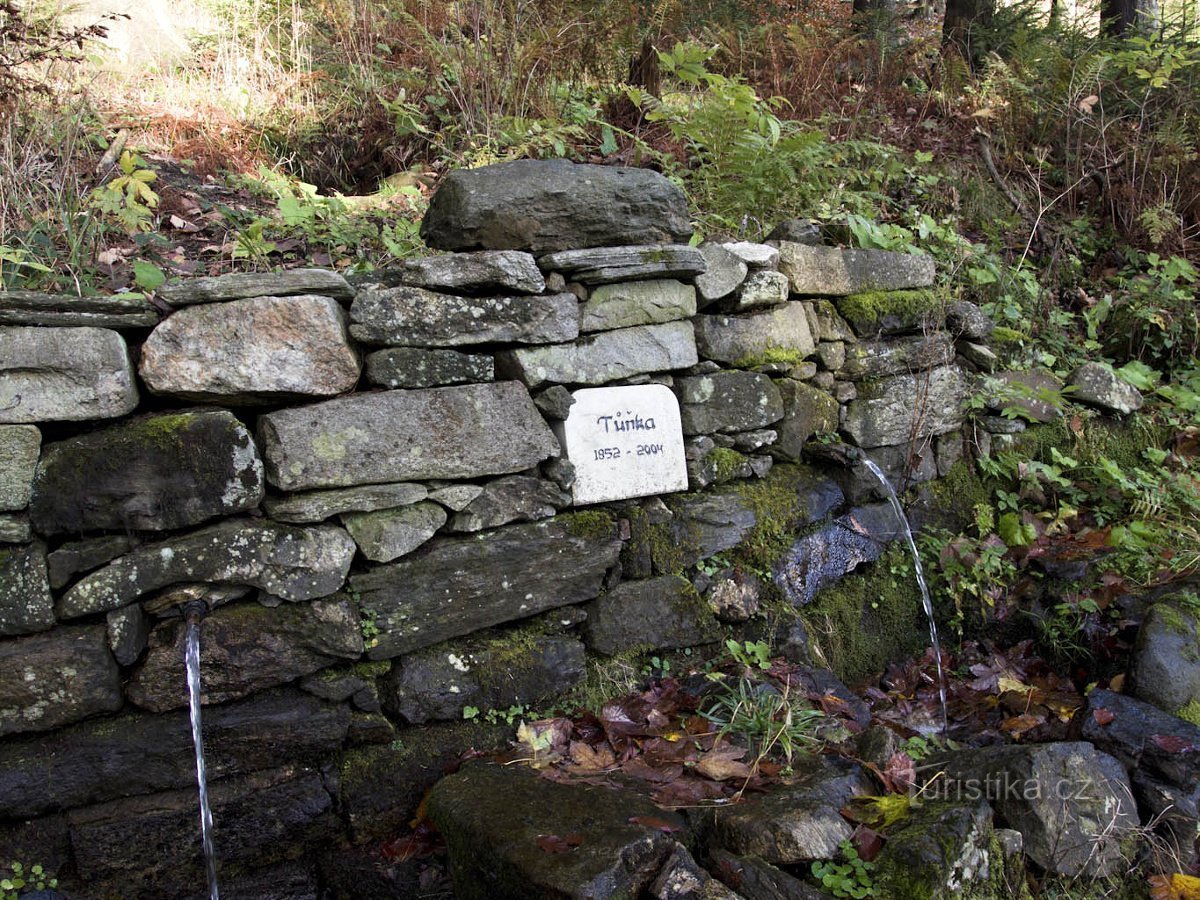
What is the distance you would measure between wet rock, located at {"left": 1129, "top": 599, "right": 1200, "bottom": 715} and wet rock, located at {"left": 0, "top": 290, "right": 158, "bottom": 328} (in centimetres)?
414

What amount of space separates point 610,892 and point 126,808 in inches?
65.8

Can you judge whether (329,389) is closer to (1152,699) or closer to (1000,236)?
(1152,699)

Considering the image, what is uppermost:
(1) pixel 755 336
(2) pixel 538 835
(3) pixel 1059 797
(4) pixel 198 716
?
(1) pixel 755 336

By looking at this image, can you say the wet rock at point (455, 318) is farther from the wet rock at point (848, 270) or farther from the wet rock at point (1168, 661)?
the wet rock at point (1168, 661)

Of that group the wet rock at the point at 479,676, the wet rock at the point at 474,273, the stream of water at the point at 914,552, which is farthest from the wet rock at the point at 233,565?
the stream of water at the point at 914,552

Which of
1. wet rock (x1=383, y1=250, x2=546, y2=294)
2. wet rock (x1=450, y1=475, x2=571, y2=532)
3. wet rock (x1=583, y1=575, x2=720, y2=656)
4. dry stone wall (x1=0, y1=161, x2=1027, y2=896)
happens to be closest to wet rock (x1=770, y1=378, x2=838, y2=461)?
dry stone wall (x1=0, y1=161, x2=1027, y2=896)

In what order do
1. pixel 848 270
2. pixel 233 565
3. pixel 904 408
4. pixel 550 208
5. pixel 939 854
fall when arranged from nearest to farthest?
1. pixel 939 854
2. pixel 233 565
3. pixel 550 208
4. pixel 848 270
5. pixel 904 408

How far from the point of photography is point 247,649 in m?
3.07

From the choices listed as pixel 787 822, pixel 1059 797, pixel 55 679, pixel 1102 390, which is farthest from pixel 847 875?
pixel 1102 390

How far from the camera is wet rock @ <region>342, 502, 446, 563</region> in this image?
327 centimetres

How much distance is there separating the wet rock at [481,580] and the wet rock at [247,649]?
0.42 feet

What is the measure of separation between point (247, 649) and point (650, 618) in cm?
162

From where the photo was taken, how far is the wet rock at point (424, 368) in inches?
131

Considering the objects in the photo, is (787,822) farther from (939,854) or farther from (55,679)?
(55,679)
